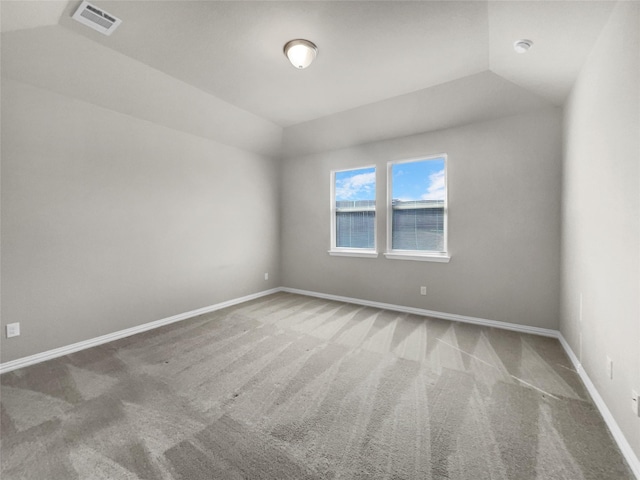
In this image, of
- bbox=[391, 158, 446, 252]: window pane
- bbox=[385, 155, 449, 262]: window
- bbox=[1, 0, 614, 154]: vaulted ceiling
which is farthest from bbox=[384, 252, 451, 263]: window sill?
bbox=[1, 0, 614, 154]: vaulted ceiling

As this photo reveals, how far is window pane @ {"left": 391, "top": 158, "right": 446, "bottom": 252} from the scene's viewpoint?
3736mm

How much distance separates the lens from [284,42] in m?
2.22

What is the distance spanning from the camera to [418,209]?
3.89 meters

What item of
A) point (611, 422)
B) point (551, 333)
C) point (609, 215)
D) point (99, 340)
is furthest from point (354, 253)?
point (99, 340)

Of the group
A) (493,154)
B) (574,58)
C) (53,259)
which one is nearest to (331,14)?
(574,58)

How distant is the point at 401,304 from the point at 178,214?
3.38 metres

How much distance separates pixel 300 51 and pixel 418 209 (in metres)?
2.57

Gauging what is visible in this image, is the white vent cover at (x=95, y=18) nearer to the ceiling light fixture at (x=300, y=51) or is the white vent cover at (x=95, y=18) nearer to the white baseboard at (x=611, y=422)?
the ceiling light fixture at (x=300, y=51)

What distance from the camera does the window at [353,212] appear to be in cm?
432

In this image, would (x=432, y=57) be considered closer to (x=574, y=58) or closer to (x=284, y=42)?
(x=574, y=58)

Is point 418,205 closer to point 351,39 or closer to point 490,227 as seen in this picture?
point 490,227

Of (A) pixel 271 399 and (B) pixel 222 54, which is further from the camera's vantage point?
(B) pixel 222 54

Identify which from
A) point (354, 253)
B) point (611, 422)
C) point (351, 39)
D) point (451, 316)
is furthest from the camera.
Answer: point (354, 253)

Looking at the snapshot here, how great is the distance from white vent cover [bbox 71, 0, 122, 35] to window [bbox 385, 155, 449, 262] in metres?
3.36
